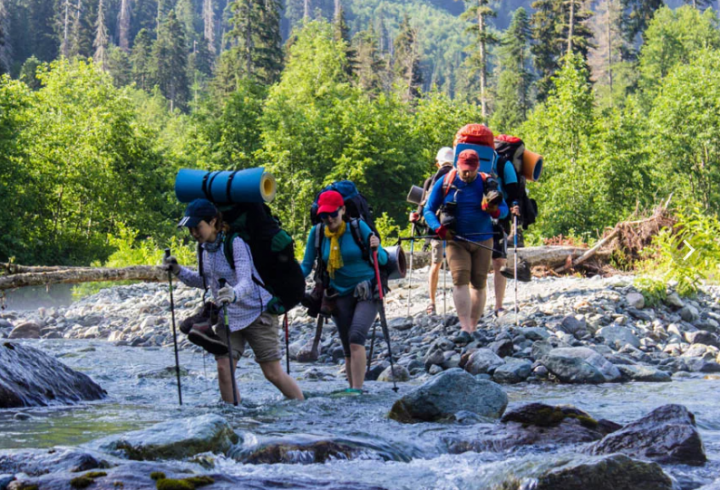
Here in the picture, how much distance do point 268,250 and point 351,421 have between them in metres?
1.63

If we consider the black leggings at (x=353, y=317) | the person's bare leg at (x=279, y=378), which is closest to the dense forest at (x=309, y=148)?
the black leggings at (x=353, y=317)

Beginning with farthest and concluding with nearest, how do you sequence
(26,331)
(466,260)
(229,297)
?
(26,331)
(466,260)
(229,297)

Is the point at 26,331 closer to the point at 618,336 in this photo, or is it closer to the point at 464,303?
the point at 464,303

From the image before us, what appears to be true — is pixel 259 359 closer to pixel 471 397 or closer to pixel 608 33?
pixel 471 397

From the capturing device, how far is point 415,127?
42.1 meters

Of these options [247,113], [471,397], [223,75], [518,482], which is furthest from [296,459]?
[223,75]

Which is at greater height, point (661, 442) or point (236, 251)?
point (236, 251)

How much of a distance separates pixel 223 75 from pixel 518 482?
80941 mm

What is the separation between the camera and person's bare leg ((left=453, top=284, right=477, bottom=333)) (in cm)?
978

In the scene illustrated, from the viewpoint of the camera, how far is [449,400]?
6.88 m

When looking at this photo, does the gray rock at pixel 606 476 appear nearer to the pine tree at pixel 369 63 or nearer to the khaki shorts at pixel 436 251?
the khaki shorts at pixel 436 251

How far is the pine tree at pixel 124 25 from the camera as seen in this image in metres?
152

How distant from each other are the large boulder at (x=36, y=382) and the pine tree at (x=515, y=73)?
6985cm

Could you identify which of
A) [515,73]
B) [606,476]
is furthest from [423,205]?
[515,73]
